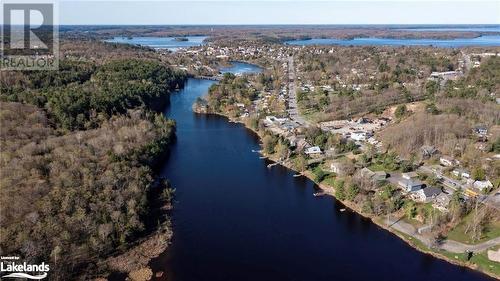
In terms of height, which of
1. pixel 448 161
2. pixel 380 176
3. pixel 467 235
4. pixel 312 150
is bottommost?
pixel 467 235

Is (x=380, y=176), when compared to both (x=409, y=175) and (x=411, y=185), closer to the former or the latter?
(x=409, y=175)

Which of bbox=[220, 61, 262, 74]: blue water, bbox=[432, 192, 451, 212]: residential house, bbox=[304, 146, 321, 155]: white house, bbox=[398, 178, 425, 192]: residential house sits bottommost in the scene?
bbox=[432, 192, 451, 212]: residential house

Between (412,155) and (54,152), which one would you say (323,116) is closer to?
(412,155)

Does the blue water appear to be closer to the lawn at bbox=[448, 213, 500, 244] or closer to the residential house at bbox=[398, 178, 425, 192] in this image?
the residential house at bbox=[398, 178, 425, 192]

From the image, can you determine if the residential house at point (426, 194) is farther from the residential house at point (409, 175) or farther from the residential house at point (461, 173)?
the residential house at point (461, 173)

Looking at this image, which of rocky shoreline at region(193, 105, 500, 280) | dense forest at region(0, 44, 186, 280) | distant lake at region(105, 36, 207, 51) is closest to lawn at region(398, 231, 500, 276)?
rocky shoreline at region(193, 105, 500, 280)

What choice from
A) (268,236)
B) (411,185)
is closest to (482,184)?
(411,185)
